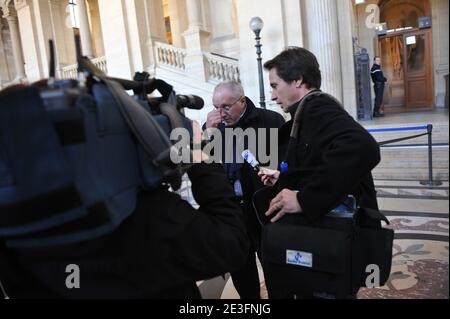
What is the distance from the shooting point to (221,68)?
10594 mm

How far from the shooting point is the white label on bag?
4.05 ft

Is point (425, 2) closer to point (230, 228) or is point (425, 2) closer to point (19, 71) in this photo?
point (230, 228)

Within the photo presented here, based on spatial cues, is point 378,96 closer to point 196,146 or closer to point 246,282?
point 246,282

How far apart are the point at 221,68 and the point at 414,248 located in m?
8.78

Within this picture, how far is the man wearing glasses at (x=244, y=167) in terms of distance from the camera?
6.74ft

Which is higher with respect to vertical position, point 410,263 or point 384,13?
point 384,13

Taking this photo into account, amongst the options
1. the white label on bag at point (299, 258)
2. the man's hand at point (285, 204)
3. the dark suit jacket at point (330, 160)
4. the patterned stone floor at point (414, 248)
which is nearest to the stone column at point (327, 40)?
the patterned stone floor at point (414, 248)

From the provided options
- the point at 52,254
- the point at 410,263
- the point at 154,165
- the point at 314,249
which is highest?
the point at 154,165

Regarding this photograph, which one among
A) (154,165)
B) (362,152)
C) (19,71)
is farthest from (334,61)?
(19,71)

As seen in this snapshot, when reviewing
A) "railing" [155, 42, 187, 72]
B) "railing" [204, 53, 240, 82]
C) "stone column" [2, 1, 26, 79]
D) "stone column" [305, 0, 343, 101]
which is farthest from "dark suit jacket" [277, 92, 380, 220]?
"stone column" [2, 1, 26, 79]

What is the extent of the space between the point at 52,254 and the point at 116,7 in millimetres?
12170

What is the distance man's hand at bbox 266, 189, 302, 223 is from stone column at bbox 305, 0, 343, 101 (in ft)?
25.0
